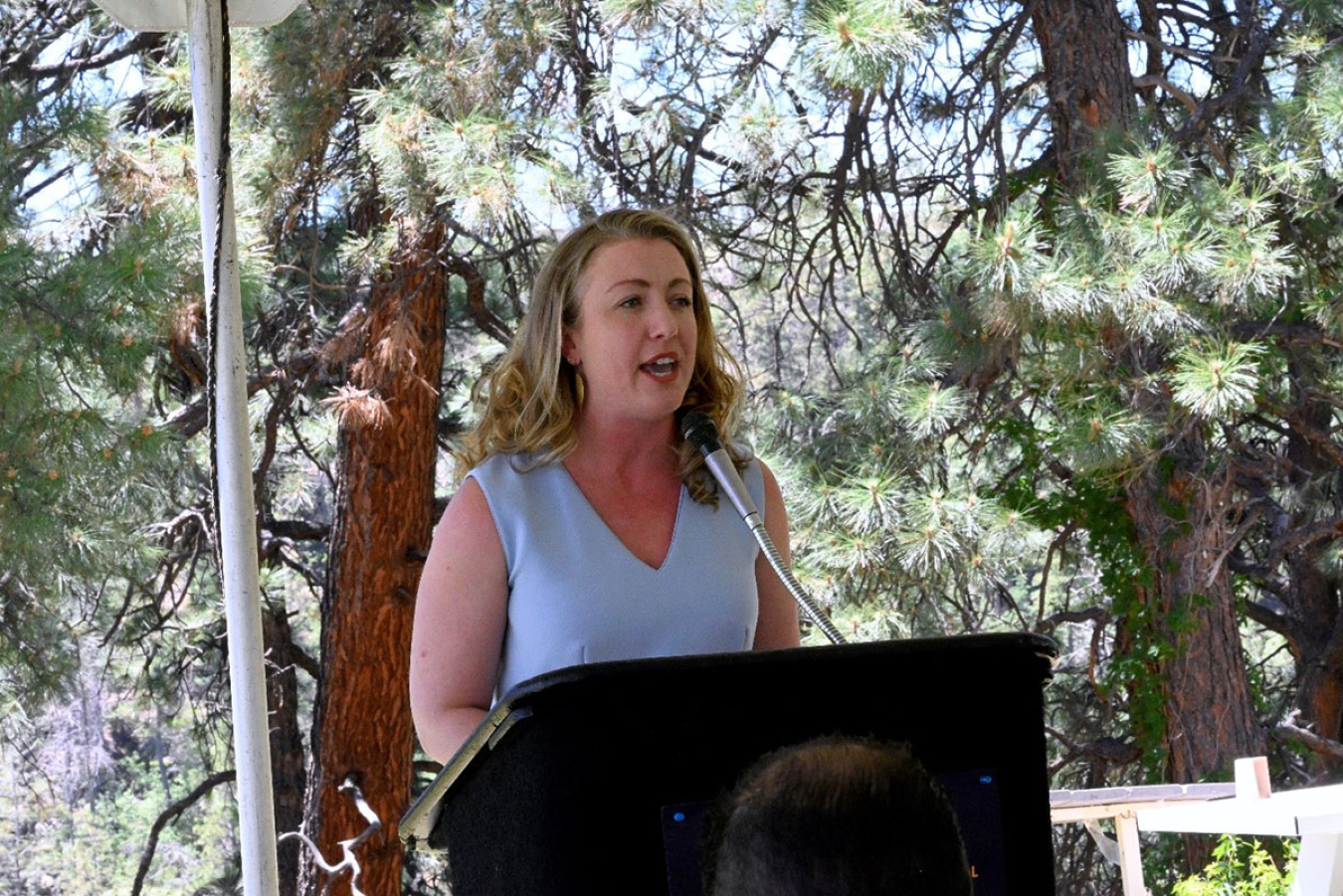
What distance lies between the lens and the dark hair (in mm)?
667

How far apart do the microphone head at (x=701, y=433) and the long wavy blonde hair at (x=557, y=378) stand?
0.05m

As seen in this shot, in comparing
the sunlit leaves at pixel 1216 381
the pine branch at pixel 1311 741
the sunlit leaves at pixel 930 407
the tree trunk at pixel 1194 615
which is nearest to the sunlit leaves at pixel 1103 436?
the sunlit leaves at pixel 1216 381

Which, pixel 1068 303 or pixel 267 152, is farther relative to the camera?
pixel 267 152

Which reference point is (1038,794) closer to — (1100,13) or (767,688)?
(767,688)

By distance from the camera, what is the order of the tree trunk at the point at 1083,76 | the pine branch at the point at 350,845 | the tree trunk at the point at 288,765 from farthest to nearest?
the tree trunk at the point at 288,765 → the tree trunk at the point at 1083,76 → the pine branch at the point at 350,845

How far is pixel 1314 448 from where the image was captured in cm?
660

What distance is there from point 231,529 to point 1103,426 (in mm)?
3190

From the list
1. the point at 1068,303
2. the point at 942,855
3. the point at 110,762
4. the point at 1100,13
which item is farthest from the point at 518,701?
the point at 110,762

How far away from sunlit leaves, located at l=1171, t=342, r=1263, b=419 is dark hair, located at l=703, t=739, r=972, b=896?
3.98m

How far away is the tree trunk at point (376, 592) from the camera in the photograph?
5551mm

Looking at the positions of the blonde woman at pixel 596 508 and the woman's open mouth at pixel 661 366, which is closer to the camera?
the blonde woman at pixel 596 508

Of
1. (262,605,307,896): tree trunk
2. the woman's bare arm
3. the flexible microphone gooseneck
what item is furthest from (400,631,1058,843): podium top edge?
(262,605,307,896): tree trunk

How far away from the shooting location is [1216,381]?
14.4ft

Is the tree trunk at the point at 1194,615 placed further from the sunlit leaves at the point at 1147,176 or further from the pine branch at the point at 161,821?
the pine branch at the point at 161,821
